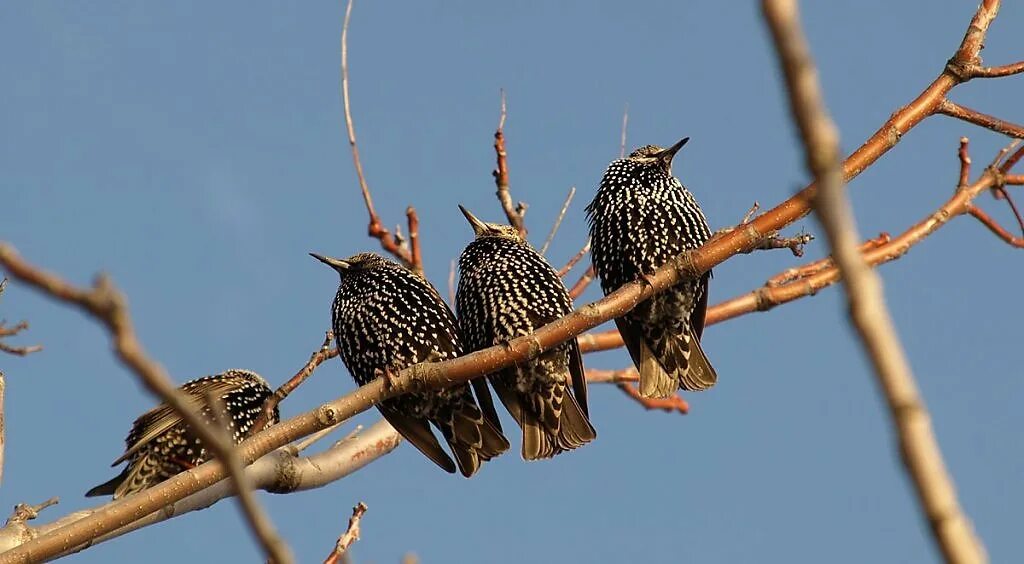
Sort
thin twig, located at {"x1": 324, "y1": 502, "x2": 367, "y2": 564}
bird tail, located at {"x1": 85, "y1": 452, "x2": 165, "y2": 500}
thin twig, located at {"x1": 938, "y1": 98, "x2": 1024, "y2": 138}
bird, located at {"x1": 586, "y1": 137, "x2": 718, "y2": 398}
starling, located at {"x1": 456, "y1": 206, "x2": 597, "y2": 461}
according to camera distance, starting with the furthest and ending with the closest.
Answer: bird tail, located at {"x1": 85, "y1": 452, "x2": 165, "y2": 500}, bird, located at {"x1": 586, "y1": 137, "x2": 718, "y2": 398}, starling, located at {"x1": 456, "y1": 206, "x2": 597, "y2": 461}, thin twig, located at {"x1": 938, "y1": 98, "x2": 1024, "y2": 138}, thin twig, located at {"x1": 324, "y1": 502, "x2": 367, "y2": 564}

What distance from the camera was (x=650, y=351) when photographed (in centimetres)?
669

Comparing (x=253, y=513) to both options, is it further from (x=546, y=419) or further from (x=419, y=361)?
(x=546, y=419)

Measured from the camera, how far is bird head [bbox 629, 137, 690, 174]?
7168 mm

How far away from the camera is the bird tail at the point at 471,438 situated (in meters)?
6.39

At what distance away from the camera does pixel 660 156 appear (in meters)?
7.19

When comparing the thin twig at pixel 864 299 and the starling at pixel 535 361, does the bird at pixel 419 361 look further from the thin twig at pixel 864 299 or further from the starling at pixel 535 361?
the thin twig at pixel 864 299

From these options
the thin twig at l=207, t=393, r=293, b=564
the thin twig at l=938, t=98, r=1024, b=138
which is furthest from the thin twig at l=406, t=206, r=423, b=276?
the thin twig at l=207, t=393, r=293, b=564

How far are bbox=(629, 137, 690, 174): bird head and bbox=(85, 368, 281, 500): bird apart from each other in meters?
2.55

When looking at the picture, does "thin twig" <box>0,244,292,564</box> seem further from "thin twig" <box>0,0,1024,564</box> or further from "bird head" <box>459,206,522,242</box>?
"bird head" <box>459,206,522,242</box>

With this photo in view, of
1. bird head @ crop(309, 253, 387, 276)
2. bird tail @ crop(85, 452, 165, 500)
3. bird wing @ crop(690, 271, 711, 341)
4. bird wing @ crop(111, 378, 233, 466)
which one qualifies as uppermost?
bird head @ crop(309, 253, 387, 276)

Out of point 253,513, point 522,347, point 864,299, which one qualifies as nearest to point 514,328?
point 522,347

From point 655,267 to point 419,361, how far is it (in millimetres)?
1343

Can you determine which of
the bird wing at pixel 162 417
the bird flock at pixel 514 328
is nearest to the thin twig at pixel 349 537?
the bird flock at pixel 514 328

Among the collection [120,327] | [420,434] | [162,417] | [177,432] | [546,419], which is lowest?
[120,327]
